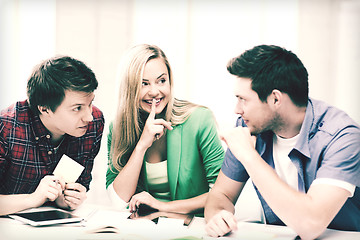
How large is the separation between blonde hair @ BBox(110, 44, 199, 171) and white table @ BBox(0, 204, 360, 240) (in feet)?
1.00

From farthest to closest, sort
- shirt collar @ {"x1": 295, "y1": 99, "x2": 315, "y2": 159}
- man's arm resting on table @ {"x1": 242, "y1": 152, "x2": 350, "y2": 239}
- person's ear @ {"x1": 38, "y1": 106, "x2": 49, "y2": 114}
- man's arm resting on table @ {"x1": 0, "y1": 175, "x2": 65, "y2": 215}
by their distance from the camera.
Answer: person's ear @ {"x1": 38, "y1": 106, "x2": 49, "y2": 114} → man's arm resting on table @ {"x1": 0, "y1": 175, "x2": 65, "y2": 215} → shirt collar @ {"x1": 295, "y1": 99, "x2": 315, "y2": 159} → man's arm resting on table @ {"x1": 242, "y1": 152, "x2": 350, "y2": 239}

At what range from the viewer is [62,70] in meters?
1.39

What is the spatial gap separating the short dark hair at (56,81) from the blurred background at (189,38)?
6cm

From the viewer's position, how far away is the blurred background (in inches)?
53.5

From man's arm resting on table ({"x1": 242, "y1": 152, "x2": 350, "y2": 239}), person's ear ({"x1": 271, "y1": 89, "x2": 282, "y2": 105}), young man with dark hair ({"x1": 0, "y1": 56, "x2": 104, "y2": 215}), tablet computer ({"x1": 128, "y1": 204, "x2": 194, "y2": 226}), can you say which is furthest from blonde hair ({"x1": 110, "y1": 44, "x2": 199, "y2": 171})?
man's arm resting on table ({"x1": 242, "y1": 152, "x2": 350, "y2": 239})

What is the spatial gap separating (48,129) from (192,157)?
→ 1.80 feet

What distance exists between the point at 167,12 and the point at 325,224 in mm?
919

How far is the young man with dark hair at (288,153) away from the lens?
103cm

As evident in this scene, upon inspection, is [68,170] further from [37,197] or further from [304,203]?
[304,203]

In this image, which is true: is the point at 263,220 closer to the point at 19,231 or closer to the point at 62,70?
the point at 19,231

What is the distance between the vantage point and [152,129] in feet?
4.60

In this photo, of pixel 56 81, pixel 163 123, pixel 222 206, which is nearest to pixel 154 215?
pixel 222 206

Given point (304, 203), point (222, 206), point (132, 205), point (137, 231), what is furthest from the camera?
point (132, 205)

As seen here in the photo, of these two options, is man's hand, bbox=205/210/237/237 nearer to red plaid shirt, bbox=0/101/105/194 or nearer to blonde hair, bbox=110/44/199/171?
blonde hair, bbox=110/44/199/171
